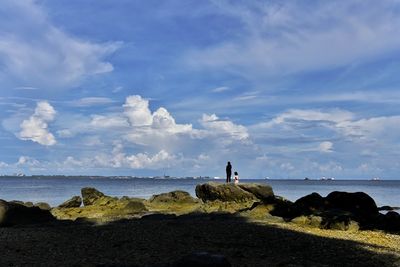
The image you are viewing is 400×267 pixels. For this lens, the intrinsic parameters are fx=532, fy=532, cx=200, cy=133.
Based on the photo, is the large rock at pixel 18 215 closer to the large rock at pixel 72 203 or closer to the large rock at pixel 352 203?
the large rock at pixel 72 203

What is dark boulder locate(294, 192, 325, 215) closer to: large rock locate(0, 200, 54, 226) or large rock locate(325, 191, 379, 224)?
large rock locate(325, 191, 379, 224)

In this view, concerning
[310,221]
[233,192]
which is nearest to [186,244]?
[310,221]

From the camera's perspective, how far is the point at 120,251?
1828 centimetres

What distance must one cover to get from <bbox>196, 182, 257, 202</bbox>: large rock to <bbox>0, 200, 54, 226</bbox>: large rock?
16.5 metres

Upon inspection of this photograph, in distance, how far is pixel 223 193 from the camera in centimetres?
4119

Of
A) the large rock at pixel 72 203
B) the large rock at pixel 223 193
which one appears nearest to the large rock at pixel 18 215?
the large rock at pixel 72 203

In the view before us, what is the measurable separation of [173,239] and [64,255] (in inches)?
192

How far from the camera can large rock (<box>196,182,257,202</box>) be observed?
4078cm

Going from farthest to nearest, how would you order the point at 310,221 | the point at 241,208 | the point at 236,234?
the point at 241,208 → the point at 310,221 → the point at 236,234

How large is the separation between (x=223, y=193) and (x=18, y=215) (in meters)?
18.5

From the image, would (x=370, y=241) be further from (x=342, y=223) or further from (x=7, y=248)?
(x=7, y=248)

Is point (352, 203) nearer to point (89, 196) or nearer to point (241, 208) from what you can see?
point (241, 208)

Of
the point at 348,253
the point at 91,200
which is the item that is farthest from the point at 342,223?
the point at 91,200

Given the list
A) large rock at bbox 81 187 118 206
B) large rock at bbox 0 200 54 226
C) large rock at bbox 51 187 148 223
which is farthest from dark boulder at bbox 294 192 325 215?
large rock at bbox 81 187 118 206
